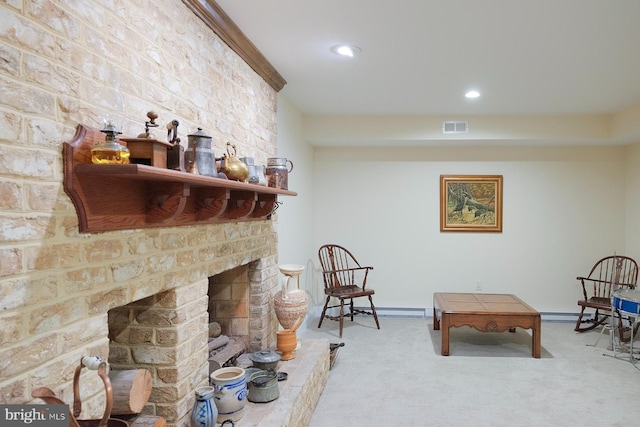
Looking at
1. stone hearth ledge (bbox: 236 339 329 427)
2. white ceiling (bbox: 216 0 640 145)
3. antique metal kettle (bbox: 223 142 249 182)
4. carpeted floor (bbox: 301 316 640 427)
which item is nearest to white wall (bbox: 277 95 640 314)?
carpeted floor (bbox: 301 316 640 427)

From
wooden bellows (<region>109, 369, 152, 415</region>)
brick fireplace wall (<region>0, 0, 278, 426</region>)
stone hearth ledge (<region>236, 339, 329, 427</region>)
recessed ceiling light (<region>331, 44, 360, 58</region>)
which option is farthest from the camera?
recessed ceiling light (<region>331, 44, 360, 58</region>)

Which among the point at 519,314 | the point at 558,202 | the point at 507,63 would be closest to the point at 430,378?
the point at 519,314

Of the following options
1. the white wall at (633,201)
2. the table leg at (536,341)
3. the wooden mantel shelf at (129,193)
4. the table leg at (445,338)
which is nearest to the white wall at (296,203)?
the wooden mantel shelf at (129,193)

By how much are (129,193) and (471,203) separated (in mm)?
4765

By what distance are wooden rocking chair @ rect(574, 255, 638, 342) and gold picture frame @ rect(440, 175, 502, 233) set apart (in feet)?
4.05

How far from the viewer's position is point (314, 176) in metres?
5.64

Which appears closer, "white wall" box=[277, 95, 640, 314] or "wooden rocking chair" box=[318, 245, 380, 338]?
"wooden rocking chair" box=[318, 245, 380, 338]

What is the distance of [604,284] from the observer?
5188mm

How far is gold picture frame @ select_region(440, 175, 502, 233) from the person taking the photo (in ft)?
17.8

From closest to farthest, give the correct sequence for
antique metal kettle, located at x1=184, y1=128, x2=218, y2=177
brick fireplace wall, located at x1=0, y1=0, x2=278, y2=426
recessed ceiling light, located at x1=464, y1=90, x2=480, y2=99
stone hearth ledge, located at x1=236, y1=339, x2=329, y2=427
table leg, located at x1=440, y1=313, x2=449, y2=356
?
1. brick fireplace wall, located at x1=0, y1=0, x2=278, y2=426
2. antique metal kettle, located at x1=184, y1=128, x2=218, y2=177
3. stone hearth ledge, located at x1=236, y1=339, x2=329, y2=427
4. recessed ceiling light, located at x1=464, y1=90, x2=480, y2=99
5. table leg, located at x1=440, y1=313, x2=449, y2=356

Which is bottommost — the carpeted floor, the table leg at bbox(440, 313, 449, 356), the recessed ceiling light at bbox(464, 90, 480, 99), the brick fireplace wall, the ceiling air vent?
the carpeted floor

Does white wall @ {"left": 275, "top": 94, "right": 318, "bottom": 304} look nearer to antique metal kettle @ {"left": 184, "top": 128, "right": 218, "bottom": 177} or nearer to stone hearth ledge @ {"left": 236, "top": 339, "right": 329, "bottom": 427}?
stone hearth ledge @ {"left": 236, "top": 339, "right": 329, "bottom": 427}

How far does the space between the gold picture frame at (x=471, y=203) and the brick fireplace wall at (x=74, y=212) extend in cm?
397

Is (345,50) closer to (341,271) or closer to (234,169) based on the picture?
(234,169)
